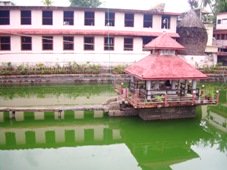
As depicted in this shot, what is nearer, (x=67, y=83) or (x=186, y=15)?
(x=67, y=83)

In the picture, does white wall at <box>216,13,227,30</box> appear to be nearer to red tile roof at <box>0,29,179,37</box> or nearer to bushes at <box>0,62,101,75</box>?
red tile roof at <box>0,29,179,37</box>

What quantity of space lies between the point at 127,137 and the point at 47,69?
53.0 feet

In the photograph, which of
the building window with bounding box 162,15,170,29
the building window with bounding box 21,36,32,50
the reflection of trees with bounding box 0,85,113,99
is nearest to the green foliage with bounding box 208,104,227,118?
the reflection of trees with bounding box 0,85,113,99

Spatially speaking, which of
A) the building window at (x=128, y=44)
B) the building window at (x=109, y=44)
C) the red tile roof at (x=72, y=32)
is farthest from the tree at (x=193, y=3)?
the building window at (x=109, y=44)

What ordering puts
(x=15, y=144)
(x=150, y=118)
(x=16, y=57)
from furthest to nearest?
1. (x=16, y=57)
2. (x=150, y=118)
3. (x=15, y=144)

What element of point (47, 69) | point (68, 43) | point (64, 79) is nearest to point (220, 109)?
point (64, 79)

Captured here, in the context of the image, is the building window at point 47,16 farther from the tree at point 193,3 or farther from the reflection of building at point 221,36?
the tree at point 193,3

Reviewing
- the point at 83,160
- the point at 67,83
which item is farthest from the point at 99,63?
the point at 83,160

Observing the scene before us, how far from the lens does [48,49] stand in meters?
33.2

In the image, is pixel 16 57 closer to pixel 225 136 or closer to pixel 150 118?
pixel 150 118

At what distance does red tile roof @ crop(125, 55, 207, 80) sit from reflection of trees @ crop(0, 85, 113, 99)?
Result: 880 centimetres

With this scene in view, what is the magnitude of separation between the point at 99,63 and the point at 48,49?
18.3 feet

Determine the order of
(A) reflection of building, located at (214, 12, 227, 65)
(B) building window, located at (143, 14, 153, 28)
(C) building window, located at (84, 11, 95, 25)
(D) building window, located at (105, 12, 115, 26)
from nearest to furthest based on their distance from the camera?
(C) building window, located at (84, 11, 95, 25), (D) building window, located at (105, 12, 115, 26), (B) building window, located at (143, 14, 153, 28), (A) reflection of building, located at (214, 12, 227, 65)

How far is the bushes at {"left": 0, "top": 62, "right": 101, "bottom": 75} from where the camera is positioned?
1164 inches
